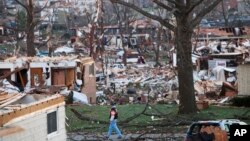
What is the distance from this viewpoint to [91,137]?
21719 mm

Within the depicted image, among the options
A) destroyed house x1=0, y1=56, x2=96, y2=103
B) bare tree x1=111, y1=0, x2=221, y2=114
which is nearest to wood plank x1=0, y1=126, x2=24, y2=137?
bare tree x1=111, y1=0, x2=221, y2=114

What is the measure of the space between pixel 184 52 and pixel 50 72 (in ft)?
29.8

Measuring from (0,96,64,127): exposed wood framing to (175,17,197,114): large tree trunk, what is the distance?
35.2ft

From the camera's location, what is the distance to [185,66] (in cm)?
2705

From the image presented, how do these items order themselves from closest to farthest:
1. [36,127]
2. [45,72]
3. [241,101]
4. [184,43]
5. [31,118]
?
1. [31,118]
2. [36,127]
3. [184,43]
4. [241,101]
5. [45,72]

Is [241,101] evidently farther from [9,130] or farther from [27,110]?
[9,130]

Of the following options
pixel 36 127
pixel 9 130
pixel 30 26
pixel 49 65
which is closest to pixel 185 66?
pixel 49 65

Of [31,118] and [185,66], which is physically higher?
[185,66]

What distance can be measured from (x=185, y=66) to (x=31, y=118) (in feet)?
42.6

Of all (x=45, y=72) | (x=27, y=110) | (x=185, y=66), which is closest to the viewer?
(x=27, y=110)

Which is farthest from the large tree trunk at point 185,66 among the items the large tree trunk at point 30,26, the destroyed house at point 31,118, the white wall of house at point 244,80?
the large tree trunk at point 30,26

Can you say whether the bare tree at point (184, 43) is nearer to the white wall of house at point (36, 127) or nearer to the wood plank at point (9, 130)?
the white wall of house at point (36, 127)

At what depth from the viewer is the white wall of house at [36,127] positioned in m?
14.2

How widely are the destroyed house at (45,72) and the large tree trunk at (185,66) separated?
825 cm
